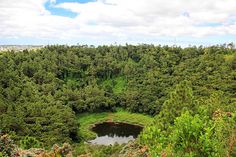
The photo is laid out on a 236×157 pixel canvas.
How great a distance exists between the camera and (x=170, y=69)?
384 feet

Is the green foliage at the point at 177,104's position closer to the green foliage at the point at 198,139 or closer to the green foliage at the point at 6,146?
the green foliage at the point at 198,139

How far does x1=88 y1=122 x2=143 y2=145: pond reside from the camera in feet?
262

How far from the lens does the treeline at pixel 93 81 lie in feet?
243

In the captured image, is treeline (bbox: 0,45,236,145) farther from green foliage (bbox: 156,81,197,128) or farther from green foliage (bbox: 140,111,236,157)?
green foliage (bbox: 140,111,236,157)

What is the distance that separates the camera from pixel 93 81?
115188 mm

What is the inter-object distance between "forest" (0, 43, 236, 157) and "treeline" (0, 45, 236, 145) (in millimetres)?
196

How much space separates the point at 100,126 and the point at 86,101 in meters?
11.1

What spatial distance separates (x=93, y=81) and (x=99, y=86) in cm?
288

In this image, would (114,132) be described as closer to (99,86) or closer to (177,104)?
(99,86)

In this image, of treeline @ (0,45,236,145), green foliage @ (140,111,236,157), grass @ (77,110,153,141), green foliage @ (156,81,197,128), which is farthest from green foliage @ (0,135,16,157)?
grass @ (77,110,153,141)

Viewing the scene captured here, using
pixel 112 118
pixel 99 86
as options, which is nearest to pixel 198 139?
pixel 112 118

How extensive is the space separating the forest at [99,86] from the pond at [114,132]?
4.04 m

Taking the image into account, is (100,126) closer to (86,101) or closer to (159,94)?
(86,101)

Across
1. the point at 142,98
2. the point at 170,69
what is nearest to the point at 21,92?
the point at 142,98
